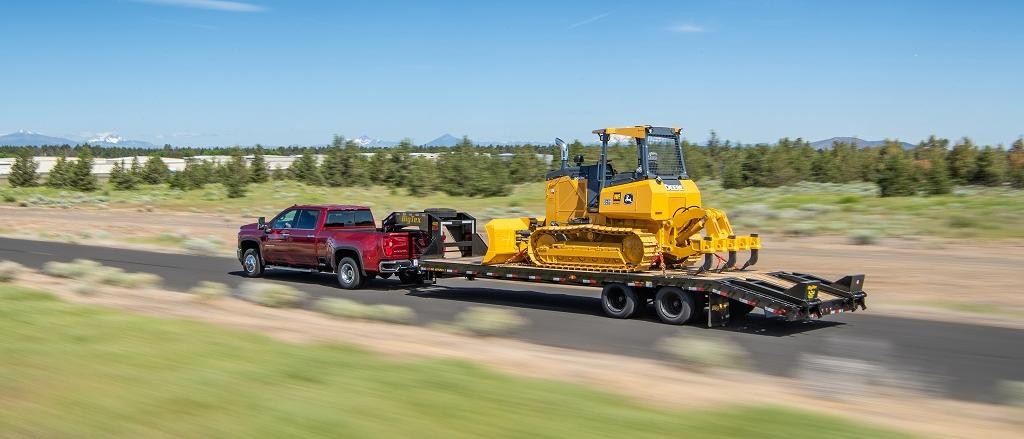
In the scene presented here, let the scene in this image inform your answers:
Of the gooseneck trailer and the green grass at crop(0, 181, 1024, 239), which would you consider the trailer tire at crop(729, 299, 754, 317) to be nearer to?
the gooseneck trailer

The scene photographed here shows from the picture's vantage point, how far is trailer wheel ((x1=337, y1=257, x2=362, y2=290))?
19.6 metres

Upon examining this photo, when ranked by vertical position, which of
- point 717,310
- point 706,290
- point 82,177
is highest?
point 82,177

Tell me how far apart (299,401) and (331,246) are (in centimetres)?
1305

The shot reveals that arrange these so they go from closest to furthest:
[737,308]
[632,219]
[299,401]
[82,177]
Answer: [299,401] < [737,308] < [632,219] < [82,177]

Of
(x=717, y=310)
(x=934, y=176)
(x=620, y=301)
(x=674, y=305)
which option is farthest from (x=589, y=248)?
(x=934, y=176)

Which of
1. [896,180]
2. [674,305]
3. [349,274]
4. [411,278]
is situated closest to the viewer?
[674,305]

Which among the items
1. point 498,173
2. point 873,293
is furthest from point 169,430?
point 498,173

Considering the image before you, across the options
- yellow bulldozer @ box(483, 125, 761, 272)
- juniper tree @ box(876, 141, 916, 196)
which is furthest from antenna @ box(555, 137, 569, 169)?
juniper tree @ box(876, 141, 916, 196)

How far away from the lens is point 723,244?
14.8 metres

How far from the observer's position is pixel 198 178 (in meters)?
76.9

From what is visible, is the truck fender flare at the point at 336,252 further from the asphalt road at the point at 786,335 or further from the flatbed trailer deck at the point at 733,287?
the flatbed trailer deck at the point at 733,287

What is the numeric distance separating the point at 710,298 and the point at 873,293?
6.16 meters

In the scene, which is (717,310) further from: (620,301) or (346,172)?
(346,172)

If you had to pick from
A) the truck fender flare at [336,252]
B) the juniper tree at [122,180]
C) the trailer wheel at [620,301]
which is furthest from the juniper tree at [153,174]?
the trailer wheel at [620,301]
